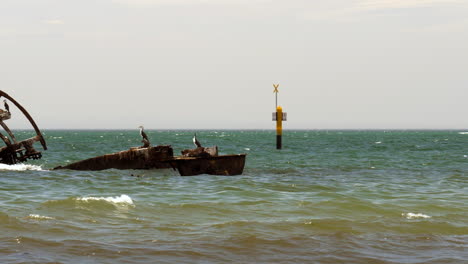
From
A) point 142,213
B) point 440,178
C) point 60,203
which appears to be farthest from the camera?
point 440,178

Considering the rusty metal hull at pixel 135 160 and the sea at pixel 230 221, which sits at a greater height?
the rusty metal hull at pixel 135 160

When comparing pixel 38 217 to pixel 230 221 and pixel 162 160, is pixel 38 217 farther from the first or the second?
pixel 162 160

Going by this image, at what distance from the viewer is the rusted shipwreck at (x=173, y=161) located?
2436 centimetres

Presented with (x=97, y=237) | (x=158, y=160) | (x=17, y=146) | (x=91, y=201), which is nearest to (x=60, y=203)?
(x=91, y=201)

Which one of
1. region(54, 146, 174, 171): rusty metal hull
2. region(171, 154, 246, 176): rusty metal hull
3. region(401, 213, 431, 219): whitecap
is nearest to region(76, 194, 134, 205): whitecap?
region(401, 213, 431, 219): whitecap

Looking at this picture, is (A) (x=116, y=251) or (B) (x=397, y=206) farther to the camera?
(B) (x=397, y=206)

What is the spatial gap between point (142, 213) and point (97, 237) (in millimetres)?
3130

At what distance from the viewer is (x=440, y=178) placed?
83.3ft

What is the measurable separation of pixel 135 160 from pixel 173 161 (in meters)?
2.76

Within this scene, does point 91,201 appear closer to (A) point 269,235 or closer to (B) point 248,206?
(B) point 248,206

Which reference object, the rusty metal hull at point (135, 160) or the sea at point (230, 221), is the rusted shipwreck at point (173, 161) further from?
the sea at point (230, 221)

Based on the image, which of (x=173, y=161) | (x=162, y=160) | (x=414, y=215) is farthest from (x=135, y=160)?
(x=414, y=215)

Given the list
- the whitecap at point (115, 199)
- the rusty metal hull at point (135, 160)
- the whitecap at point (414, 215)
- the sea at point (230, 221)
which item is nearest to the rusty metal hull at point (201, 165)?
the rusty metal hull at point (135, 160)

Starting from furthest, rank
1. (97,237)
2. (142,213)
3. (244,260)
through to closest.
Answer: (142,213), (97,237), (244,260)
